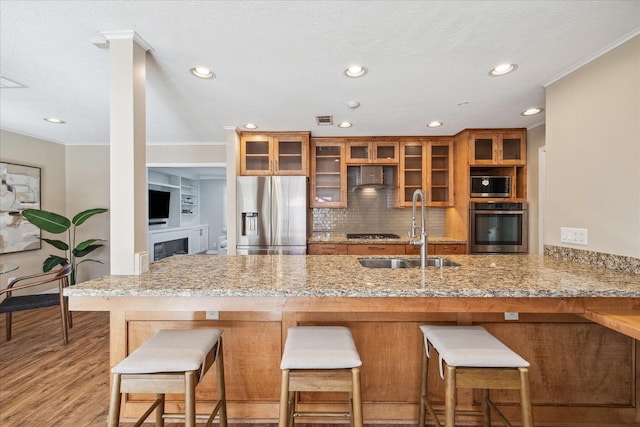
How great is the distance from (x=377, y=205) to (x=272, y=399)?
303cm

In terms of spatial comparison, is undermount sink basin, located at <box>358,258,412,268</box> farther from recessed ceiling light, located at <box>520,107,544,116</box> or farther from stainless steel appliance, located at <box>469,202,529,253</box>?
recessed ceiling light, located at <box>520,107,544,116</box>

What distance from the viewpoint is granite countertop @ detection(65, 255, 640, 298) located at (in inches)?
51.3

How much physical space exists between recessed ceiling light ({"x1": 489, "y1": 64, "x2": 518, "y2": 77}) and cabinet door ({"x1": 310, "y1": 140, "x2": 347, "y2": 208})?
2.04 m

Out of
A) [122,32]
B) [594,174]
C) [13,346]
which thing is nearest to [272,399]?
[122,32]

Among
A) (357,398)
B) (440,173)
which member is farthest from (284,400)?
(440,173)

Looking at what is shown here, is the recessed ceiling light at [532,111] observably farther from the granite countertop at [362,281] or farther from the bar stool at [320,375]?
the bar stool at [320,375]

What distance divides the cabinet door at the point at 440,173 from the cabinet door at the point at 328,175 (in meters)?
1.16

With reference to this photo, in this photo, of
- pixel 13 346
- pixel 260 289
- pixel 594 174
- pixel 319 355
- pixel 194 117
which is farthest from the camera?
pixel 194 117

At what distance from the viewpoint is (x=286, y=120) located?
3.25m

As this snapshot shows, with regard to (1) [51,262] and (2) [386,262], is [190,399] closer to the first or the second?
(2) [386,262]

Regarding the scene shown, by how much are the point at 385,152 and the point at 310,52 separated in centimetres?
233

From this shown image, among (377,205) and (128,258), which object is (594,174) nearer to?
(377,205)

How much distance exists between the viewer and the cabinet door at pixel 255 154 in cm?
376

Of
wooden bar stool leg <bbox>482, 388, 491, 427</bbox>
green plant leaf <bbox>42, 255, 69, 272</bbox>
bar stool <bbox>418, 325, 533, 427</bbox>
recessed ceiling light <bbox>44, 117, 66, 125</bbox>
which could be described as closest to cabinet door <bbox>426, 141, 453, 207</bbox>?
wooden bar stool leg <bbox>482, 388, 491, 427</bbox>
